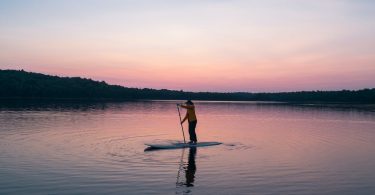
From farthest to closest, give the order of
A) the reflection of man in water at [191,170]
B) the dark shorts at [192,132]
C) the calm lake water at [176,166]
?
the dark shorts at [192,132], the reflection of man in water at [191,170], the calm lake water at [176,166]

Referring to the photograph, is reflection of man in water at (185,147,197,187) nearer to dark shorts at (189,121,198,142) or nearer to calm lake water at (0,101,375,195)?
calm lake water at (0,101,375,195)

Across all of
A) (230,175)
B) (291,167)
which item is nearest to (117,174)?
(230,175)

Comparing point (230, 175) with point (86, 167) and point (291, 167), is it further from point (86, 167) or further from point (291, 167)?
point (86, 167)

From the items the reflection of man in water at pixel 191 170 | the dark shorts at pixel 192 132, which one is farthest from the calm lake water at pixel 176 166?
the dark shorts at pixel 192 132

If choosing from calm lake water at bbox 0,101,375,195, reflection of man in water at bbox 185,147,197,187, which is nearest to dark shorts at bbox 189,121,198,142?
calm lake water at bbox 0,101,375,195

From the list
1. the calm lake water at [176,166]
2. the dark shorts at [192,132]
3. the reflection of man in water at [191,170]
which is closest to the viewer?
the calm lake water at [176,166]

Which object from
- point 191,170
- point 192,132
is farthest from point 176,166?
point 192,132

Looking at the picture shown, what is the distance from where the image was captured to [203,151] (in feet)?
64.2

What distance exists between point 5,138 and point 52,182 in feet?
36.2

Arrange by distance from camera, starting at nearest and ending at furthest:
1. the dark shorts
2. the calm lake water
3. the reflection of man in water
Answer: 1. the calm lake water
2. the reflection of man in water
3. the dark shorts

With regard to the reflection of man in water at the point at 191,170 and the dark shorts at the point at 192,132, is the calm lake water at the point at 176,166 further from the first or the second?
the dark shorts at the point at 192,132

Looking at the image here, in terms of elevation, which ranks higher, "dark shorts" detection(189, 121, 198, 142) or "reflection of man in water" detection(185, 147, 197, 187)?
"dark shorts" detection(189, 121, 198, 142)

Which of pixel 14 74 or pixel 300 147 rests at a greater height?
pixel 14 74

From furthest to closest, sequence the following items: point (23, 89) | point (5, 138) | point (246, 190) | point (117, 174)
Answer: point (23, 89), point (5, 138), point (117, 174), point (246, 190)
